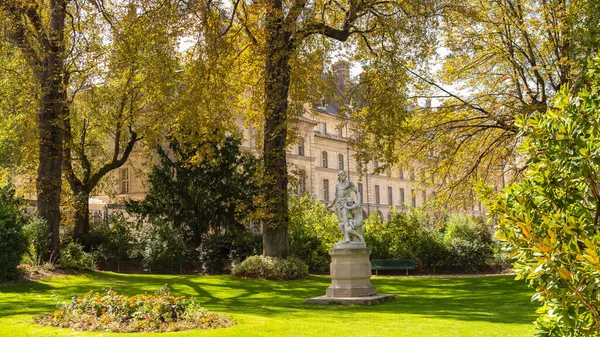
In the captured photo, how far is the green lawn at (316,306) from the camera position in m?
10.2

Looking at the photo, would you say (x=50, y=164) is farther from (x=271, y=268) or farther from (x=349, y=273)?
(x=349, y=273)

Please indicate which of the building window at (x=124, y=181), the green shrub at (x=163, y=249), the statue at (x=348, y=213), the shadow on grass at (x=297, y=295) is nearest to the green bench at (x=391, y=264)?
the shadow on grass at (x=297, y=295)

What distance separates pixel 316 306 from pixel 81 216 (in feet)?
48.4

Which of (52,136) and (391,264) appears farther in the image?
(391,264)

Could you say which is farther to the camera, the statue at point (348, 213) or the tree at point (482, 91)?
the tree at point (482, 91)

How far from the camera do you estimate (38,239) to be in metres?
20.6

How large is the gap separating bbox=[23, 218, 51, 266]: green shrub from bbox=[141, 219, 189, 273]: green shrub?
4.54 m

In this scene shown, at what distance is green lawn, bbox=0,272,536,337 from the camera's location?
10.2 m

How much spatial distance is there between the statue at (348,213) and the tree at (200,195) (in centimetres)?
979

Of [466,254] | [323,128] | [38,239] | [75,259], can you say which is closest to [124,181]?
[323,128]

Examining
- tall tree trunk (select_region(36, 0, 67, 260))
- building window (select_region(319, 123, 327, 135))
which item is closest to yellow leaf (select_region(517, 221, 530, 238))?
tall tree trunk (select_region(36, 0, 67, 260))

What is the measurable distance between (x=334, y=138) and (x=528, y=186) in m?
63.4

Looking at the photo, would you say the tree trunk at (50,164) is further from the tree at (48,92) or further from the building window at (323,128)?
the building window at (323,128)

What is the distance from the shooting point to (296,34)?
19.7m
